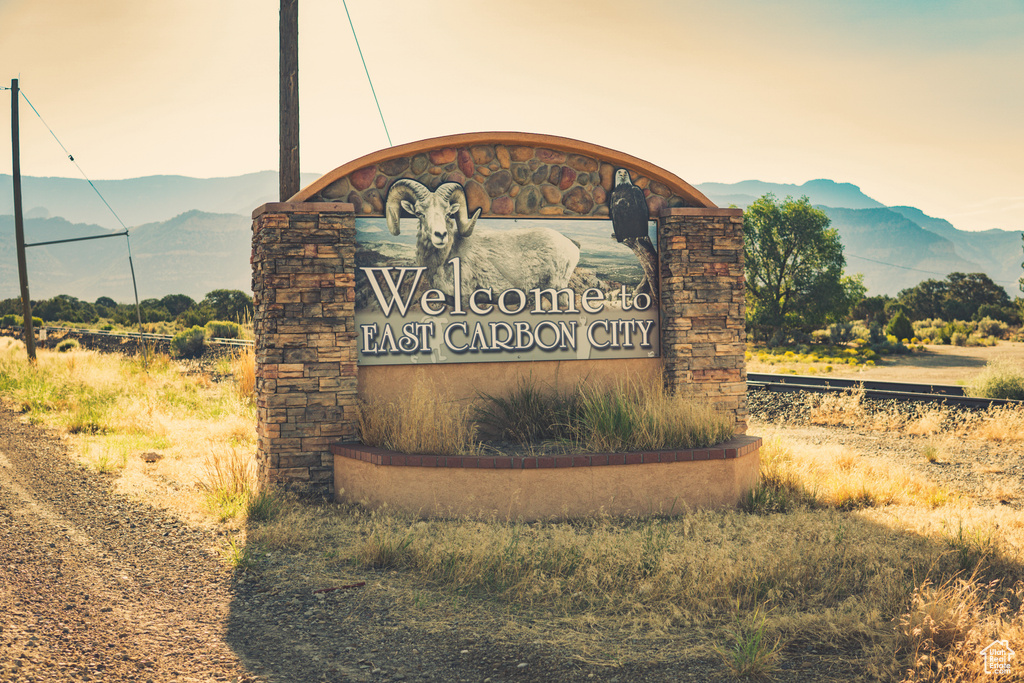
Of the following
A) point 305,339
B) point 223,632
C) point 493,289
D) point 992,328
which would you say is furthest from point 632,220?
point 992,328

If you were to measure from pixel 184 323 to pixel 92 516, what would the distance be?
37476mm

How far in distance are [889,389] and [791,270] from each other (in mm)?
22928

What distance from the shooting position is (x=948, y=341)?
33.0 m

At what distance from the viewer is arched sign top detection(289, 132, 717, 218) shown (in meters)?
8.16

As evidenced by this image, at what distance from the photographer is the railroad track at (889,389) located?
12.6m

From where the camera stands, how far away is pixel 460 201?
27.7 ft

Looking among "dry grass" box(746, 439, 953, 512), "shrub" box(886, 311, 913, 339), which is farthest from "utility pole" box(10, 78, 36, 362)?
"shrub" box(886, 311, 913, 339)

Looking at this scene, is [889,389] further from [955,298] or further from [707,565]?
[955,298]

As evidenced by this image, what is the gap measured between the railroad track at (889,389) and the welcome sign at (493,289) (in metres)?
4.87

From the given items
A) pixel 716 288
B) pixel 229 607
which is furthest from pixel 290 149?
pixel 229 607

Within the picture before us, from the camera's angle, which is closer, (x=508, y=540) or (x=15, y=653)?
(x=15, y=653)

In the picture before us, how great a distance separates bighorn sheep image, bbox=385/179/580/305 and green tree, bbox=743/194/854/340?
95.5 ft

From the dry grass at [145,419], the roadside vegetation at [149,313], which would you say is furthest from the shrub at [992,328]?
the roadside vegetation at [149,313]

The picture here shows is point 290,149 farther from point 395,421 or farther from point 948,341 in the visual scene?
point 948,341
